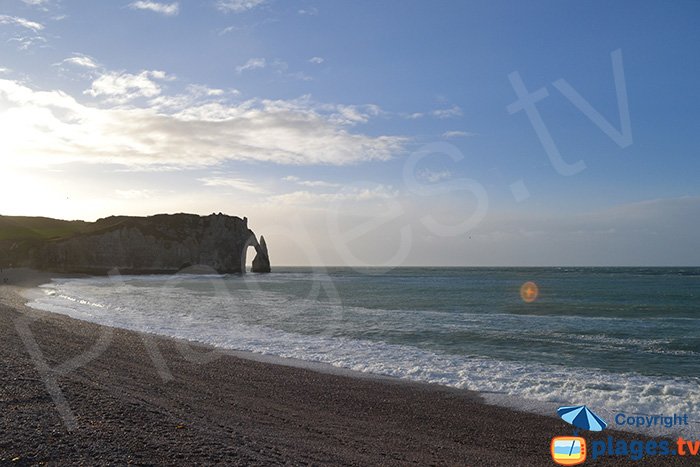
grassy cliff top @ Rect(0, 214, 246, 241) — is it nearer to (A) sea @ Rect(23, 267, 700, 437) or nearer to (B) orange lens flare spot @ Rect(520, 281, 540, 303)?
(A) sea @ Rect(23, 267, 700, 437)

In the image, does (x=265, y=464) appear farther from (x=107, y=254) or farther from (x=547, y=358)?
(x=107, y=254)

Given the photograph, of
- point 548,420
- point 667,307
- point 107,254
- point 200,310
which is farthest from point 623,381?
point 107,254

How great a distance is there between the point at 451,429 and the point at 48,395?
353 inches

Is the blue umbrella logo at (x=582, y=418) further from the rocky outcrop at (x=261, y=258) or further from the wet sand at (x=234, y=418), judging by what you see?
the rocky outcrop at (x=261, y=258)

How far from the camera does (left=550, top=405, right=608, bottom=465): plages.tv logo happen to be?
9906 millimetres

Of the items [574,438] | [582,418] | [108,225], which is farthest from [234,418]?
[108,225]

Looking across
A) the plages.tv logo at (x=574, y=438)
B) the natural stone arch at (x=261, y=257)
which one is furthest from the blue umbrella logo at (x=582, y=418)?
the natural stone arch at (x=261, y=257)

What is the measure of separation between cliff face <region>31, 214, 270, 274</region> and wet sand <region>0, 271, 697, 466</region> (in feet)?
288

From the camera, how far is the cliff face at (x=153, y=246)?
94.6 metres

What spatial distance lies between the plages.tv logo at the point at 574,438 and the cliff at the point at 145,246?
323 ft

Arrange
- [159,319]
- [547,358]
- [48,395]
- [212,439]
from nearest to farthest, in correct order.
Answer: [212,439], [48,395], [547,358], [159,319]

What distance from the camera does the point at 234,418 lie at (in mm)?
10594

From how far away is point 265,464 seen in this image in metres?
7.74

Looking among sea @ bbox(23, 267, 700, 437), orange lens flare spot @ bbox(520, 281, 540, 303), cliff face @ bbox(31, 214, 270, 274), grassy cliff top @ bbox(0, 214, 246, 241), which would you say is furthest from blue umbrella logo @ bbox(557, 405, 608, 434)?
grassy cliff top @ bbox(0, 214, 246, 241)
